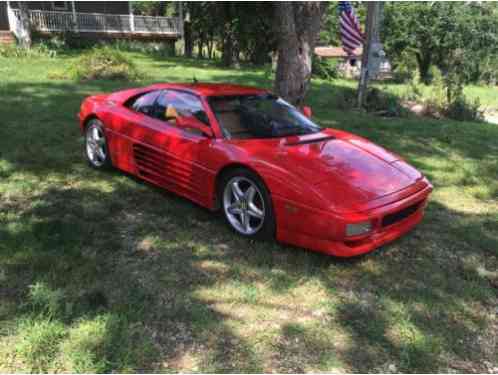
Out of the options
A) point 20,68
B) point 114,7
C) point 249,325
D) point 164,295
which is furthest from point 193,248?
point 114,7

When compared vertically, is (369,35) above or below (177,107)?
above

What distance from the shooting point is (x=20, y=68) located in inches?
497

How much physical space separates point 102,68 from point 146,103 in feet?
26.3

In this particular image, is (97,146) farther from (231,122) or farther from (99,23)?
(99,23)

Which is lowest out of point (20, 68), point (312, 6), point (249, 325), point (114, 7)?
point (249, 325)

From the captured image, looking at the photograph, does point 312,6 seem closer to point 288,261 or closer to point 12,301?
point 288,261

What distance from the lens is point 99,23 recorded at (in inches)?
910

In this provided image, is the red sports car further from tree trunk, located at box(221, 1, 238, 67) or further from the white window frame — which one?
the white window frame

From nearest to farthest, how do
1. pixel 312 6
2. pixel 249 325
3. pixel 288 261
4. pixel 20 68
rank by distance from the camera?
pixel 249 325 < pixel 288 261 < pixel 312 6 < pixel 20 68

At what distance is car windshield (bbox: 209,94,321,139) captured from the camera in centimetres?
417

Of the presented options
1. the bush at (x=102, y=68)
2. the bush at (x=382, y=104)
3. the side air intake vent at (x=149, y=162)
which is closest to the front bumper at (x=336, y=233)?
the side air intake vent at (x=149, y=162)

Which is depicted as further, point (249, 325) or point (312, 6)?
point (312, 6)

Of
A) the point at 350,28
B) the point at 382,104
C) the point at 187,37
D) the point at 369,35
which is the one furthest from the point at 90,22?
the point at 382,104

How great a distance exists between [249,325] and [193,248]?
1086 millimetres
